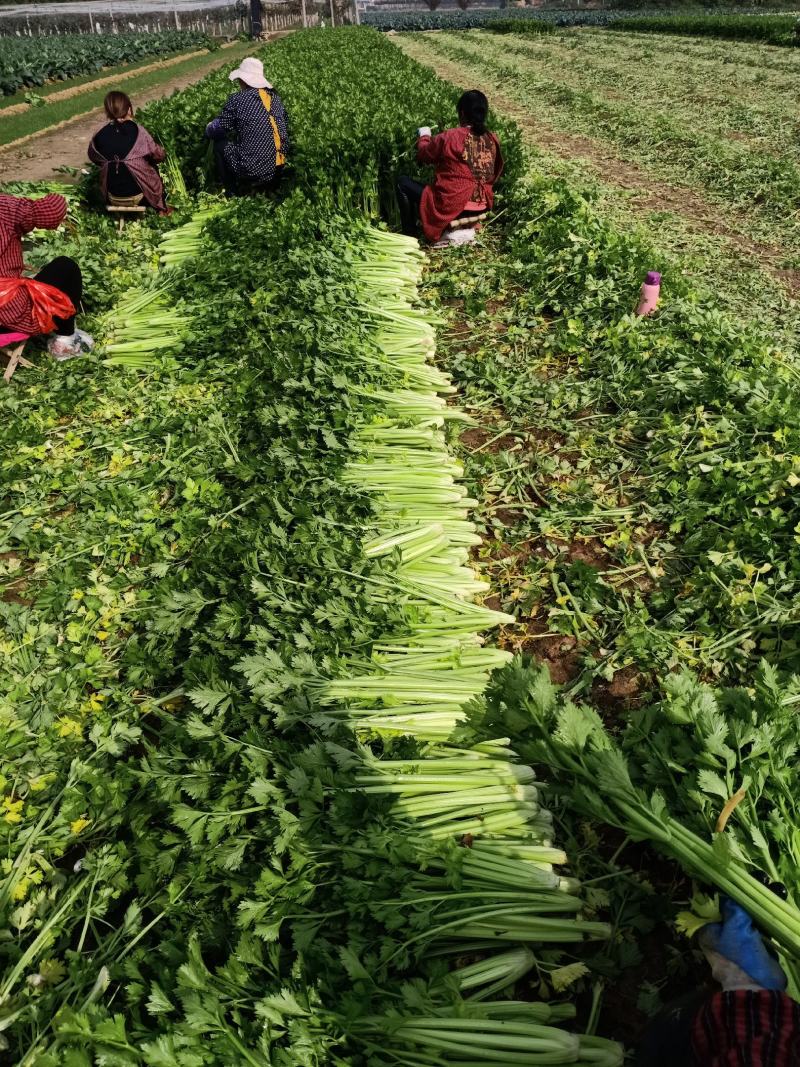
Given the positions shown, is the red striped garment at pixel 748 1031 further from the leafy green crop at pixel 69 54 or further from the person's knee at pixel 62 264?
the leafy green crop at pixel 69 54

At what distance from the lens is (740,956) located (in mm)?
1947

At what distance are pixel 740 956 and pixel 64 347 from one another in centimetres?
718

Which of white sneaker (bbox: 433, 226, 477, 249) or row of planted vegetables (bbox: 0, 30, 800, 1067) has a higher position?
white sneaker (bbox: 433, 226, 477, 249)

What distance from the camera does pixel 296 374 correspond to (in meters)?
4.93

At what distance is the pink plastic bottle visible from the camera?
588 centimetres

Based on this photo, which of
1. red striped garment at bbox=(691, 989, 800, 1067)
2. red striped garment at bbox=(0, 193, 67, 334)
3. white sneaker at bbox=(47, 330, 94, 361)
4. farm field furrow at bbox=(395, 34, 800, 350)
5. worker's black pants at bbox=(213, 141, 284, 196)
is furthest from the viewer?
worker's black pants at bbox=(213, 141, 284, 196)

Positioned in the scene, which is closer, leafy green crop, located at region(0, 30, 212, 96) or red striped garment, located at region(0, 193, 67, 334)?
red striped garment, located at region(0, 193, 67, 334)

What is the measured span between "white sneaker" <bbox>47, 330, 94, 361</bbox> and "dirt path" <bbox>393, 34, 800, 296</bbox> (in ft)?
27.4

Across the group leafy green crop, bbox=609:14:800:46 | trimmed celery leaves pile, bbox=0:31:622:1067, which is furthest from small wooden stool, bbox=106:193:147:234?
leafy green crop, bbox=609:14:800:46

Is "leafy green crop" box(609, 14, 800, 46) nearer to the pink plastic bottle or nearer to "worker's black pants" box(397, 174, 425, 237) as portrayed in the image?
"worker's black pants" box(397, 174, 425, 237)

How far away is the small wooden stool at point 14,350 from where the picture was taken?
6027mm

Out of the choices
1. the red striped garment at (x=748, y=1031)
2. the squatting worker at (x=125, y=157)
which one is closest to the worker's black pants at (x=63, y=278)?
the squatting worker at (x=125, y=157)

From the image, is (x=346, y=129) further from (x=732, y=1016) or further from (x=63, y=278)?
(x=732, y=1016)

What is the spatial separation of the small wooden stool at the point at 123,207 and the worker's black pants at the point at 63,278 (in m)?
3.05
